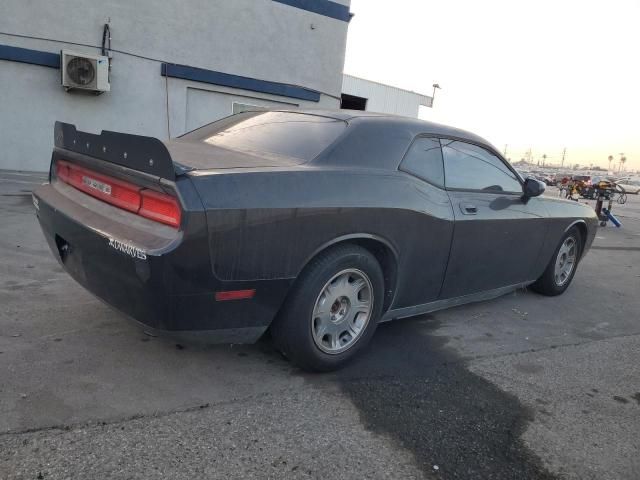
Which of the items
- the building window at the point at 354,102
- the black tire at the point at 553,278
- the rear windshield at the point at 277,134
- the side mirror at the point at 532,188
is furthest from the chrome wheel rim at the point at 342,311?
the building window at the point at 354,102

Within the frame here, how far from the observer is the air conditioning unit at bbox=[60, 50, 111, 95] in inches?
402

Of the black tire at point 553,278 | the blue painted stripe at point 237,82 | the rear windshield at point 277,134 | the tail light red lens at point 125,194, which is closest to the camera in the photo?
the tail light red lens at point 125,194

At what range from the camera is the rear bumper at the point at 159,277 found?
2.37 m

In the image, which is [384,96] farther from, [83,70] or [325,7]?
[83,70]

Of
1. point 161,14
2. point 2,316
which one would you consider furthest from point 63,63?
point 2,316

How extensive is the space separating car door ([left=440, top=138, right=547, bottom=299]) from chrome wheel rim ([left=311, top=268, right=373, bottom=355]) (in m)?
0.83

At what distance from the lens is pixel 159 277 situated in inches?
93.4

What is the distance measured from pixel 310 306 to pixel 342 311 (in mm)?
358

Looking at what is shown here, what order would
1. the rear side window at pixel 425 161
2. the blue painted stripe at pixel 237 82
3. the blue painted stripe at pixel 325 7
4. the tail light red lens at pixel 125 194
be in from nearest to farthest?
the tail light red lens at pixel 125 194
the rear side window at pixel 425 161
the blue painted stripe at pixel 237 82
the blue painted stripe at pixel 325 7

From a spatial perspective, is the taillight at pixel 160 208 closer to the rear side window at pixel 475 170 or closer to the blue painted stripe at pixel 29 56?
the rear side window at pixel 475 170

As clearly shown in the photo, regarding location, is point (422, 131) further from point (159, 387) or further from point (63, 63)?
point (63, 63)

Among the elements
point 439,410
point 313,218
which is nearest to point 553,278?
point 439,410

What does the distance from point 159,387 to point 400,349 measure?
1.62 m

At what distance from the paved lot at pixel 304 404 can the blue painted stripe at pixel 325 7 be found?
34.5ft
